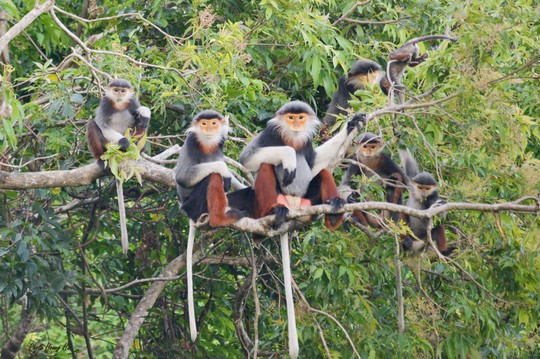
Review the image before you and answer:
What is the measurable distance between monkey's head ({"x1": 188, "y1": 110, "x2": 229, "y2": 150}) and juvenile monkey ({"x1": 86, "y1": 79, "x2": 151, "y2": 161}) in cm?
76

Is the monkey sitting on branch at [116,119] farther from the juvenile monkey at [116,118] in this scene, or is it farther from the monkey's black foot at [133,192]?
the monkey's black foot at [133,192]

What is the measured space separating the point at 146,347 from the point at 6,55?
7.13ft

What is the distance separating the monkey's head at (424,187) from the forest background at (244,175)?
0.48ft

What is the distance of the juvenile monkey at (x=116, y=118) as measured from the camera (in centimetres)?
588

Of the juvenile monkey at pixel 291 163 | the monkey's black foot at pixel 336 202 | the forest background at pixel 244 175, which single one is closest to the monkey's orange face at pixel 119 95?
the forest background at pixel 244 175

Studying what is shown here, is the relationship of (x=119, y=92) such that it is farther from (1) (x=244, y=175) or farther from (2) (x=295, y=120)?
(2) (x=295, y=120)

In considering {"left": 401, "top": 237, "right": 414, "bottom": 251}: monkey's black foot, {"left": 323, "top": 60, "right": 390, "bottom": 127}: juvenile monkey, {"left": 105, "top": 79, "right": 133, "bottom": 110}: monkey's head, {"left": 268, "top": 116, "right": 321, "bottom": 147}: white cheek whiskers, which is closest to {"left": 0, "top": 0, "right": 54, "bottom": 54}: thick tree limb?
{"left": 105, "top": 79, "right": 133, "bottom": 110}: monkey's head

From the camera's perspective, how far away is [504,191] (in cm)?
525

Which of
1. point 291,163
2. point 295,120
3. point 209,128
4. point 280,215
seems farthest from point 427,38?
point 280,215

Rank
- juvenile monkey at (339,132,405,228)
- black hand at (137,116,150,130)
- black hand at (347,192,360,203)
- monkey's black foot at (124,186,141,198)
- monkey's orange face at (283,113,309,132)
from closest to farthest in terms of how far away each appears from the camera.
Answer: monkey's orange face at (283,113,309,132), black hand at (347,192,360,203), black hand at (137,116,150,130), juvenile monkey at (339,132,405,228), monkey's black foot at (124,186,141,198)

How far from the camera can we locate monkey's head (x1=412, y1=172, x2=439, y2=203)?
19.3 ft

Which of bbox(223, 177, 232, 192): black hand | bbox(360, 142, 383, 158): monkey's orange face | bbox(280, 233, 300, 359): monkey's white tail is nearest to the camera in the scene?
bbox(280, 233, 300, 359): monkey's white tail

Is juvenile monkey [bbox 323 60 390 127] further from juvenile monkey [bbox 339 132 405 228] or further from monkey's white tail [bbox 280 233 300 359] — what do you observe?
monkey's white tail [bbox 280 233 300 359]

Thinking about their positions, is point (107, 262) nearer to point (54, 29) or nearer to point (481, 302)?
point (54, 29)
